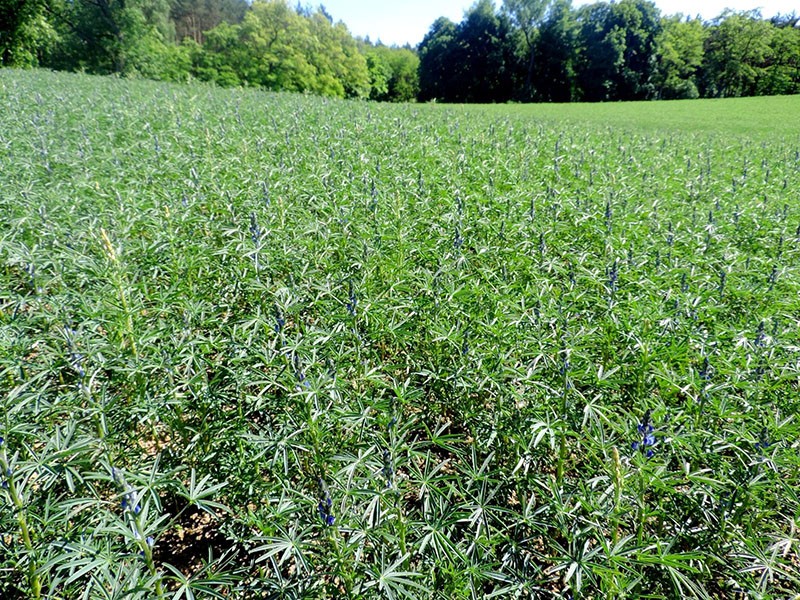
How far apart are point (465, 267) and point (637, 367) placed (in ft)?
5.91

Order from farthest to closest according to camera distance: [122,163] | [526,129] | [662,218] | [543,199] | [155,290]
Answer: [526,129], [122,163], [543,199], [662,218], [155,290]

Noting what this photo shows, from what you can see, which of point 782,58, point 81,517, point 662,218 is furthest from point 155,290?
point 782,58

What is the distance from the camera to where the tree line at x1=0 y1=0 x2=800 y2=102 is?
34.3 meters

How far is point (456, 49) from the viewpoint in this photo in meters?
55.5

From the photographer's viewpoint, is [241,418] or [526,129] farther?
[526,129]

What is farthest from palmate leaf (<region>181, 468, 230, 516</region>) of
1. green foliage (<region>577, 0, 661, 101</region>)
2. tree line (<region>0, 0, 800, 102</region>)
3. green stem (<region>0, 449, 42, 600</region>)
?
green foliage (<region>577, 0, 661, 101</region>)

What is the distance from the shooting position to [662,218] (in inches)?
215

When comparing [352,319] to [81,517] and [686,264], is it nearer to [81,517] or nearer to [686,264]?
[81,517]

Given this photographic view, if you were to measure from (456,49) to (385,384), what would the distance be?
61.6 metres

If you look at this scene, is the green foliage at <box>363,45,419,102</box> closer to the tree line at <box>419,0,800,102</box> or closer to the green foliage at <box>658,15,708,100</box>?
the tree line at <box>419,0,800,102</box>

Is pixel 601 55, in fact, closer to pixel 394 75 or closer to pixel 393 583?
pixel 394 75

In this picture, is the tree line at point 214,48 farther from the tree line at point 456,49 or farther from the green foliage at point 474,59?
the green foliage at point 474,59

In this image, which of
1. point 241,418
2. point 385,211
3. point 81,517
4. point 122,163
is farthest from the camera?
point 122,163

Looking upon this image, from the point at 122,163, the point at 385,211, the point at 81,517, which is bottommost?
the point at 81,517
